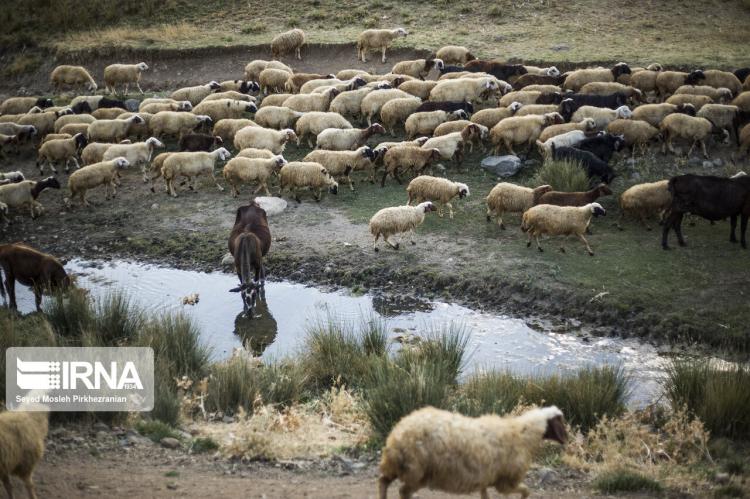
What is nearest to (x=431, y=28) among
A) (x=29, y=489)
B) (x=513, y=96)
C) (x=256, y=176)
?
(x=513, y=96)

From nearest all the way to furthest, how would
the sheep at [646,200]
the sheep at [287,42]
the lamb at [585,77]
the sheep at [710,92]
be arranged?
the sheep at [646,200]
the sheep at [710,92]
the lamb at [585,77]
the sheep at [287,42]

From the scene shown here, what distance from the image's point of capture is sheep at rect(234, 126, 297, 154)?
65.0 ft

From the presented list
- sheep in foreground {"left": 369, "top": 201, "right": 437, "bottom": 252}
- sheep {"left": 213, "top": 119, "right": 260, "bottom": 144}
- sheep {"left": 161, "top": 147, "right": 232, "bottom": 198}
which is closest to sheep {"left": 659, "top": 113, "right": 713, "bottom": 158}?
sheep in foreground {"left": 369, "top": 201, "right": 437, "bottom": 252}

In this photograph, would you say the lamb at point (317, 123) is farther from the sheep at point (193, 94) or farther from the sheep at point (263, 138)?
the sheep at point (193, 94)

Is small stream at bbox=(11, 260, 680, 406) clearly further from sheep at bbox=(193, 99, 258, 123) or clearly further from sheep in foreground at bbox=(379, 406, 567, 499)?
sheep at bbox=(193, 99, 258, 123)

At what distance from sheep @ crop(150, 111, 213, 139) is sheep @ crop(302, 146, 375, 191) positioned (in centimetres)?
479

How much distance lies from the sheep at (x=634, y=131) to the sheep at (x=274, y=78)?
35.6 ft

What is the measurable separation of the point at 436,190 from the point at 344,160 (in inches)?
110

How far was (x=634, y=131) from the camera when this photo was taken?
61.3 feet

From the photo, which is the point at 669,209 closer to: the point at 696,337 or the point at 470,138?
the point at 696,337

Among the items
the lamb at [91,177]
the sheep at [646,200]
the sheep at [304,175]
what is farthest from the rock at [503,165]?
the lamb at [91,177]

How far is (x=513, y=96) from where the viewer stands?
21359mm

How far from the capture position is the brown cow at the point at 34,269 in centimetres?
1317

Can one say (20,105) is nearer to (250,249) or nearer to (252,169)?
(252,169)
